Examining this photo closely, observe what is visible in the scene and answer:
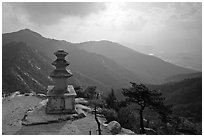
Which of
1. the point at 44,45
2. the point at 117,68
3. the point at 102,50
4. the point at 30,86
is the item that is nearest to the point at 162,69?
the point at 117,68

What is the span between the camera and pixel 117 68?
117750 millimetres

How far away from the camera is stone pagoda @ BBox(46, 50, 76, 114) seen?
14394 mm

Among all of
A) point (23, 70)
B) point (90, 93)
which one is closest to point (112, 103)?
point (90, 93)

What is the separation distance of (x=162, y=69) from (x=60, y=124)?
137822 mm

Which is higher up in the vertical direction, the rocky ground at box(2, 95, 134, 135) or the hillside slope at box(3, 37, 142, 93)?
A: the hillside slope at box(3, 37, 142, 93)

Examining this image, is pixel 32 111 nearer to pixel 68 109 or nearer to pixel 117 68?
pixel 68 109

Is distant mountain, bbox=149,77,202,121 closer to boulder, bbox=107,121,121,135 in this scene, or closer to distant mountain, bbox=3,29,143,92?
boulder, bbox=107,121,121,135

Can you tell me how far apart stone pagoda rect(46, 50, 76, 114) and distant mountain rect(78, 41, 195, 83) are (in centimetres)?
10679

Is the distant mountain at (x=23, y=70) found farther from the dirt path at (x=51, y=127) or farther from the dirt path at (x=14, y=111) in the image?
the dirt path at (x=51, y=127)

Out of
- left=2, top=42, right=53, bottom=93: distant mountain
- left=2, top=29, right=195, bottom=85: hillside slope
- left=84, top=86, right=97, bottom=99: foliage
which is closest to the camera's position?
left=84, top=86, right=97, bottom=99: foliage

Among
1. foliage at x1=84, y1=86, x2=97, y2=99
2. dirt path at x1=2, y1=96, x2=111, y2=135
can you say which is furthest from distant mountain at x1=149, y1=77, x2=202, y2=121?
dirt path at x1=2, y1=96, x2=111, y2=135

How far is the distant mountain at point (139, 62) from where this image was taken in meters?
132

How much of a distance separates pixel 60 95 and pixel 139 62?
13900 cm

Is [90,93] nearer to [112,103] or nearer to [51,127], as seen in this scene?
[112,103]
